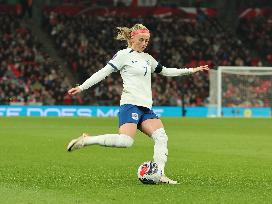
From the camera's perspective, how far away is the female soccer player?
10852 millimetres

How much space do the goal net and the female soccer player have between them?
31536 millimetres

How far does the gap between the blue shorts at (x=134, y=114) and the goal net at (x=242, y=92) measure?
31.6 meters

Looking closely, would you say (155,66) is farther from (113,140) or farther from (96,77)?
(113,140)

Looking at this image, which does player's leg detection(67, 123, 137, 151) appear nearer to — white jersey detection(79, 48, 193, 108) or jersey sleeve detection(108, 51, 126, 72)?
white jersey detection(79, 48, 193, 108)

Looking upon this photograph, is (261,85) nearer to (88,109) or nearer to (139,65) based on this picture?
(88,109)

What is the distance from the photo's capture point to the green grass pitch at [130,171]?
943cm

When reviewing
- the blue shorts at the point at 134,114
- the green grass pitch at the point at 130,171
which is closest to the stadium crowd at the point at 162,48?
the green grass pitch at the point at 130,171

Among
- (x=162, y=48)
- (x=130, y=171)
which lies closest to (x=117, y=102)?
(x=162, y=48)

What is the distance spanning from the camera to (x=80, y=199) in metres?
9.07

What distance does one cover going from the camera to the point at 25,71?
147 ft

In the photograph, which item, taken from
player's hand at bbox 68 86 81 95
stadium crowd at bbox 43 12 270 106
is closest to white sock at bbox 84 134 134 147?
player's hand at bbox 68 86 81 95

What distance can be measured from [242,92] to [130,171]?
29.9 m

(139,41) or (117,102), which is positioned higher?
(139,41)

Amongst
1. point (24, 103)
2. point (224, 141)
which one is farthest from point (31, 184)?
point (24, 103)
